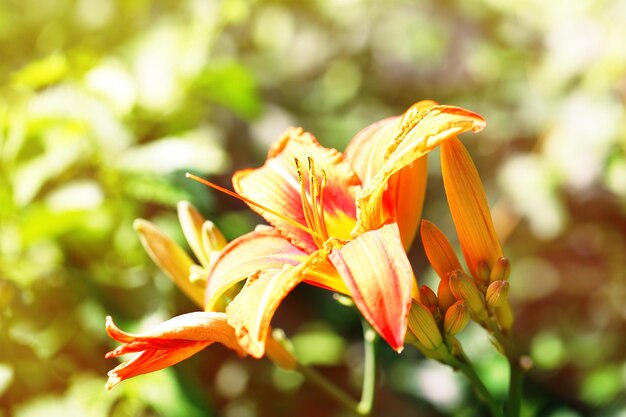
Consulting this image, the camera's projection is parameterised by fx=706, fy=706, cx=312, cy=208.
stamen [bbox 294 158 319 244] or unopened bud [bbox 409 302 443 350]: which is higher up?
stamen [bbox 294 158 319 244]

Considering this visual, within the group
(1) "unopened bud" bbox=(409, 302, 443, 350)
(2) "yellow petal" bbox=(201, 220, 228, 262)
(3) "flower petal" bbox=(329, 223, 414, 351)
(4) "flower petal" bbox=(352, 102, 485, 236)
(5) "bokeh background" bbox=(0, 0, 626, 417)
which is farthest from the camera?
(5) "bokeh background" bbox=(0, 0, 626, 417)

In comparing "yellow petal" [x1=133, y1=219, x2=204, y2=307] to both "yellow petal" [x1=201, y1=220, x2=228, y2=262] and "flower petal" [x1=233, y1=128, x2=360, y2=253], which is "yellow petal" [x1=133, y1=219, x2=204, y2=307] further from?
"flower petal" [x1=233, y1=128, x2=360, y2=253]

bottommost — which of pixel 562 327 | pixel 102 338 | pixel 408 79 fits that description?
pixel 562 327

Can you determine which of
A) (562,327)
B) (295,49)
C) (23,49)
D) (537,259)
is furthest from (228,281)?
(23,49)

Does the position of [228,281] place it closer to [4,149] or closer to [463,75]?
[4,149]

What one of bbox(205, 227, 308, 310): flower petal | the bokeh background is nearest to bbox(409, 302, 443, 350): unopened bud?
bbox(205, 227, 308, 310): flower petal

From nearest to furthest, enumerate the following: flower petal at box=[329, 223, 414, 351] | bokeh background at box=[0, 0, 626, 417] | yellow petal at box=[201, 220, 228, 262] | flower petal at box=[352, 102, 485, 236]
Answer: flower petal at box=[329, 223, 414, 351], flower petal at box=[352, 102, 485, 236], yellow petal at box=[201, 220, 228, 262], bokeh background at box=[0, 0, 626, 417]

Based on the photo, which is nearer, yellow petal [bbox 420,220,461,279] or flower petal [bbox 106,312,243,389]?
flower petal [bbox 106,312,243,389]

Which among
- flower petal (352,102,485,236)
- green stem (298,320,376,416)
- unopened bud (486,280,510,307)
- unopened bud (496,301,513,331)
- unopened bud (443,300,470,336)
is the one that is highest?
flower petal (352,102,485,236)
